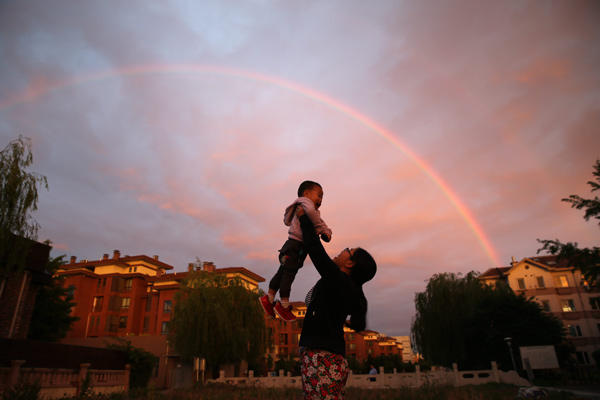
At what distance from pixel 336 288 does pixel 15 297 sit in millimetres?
20141

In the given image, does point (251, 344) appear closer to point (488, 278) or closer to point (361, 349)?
point (488, 278)

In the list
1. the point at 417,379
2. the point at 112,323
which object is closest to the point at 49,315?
the point at 112,323

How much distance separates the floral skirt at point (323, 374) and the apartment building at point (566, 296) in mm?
43065

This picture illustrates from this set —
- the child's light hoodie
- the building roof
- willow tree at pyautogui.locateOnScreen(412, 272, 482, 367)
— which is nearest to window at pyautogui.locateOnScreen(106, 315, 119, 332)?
willow tree at pyautogui.locateOnScreen(412, 272, 482, 367)

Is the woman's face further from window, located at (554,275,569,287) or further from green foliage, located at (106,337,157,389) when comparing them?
window, located at (554,275,569,287)

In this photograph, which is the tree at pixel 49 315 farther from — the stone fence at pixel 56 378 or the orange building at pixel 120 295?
the stone fence at pixel 56 378

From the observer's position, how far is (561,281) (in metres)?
41.5

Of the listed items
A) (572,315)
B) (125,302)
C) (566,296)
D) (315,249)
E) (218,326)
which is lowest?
(315,249)

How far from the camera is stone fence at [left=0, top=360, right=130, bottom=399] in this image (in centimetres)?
978

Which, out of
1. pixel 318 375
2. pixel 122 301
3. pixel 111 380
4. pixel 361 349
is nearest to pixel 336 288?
pixel 318 375

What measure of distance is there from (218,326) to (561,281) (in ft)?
130

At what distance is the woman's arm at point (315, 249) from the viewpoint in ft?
7.38

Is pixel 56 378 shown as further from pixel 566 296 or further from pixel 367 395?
pixel 566 296

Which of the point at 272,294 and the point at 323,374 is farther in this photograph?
the point at 272,294
